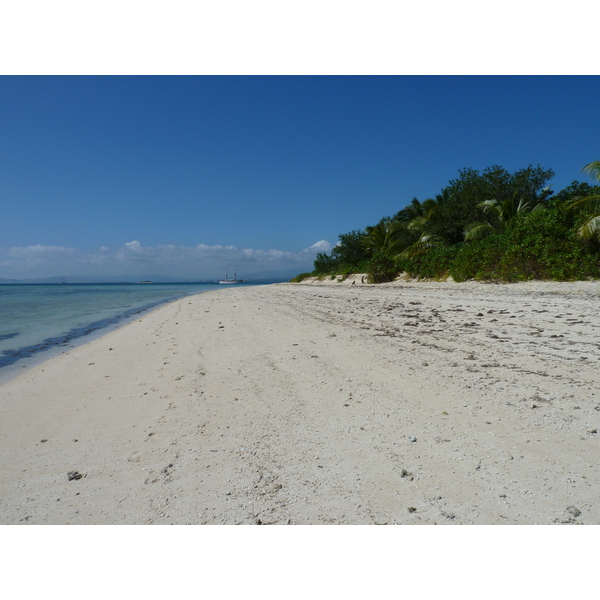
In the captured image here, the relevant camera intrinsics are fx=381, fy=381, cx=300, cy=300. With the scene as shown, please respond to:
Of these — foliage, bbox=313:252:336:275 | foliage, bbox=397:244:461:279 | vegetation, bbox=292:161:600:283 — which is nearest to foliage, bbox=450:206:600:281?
vegetation, bbox=292:161:600:283

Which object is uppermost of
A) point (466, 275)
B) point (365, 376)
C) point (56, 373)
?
point (466, 275)

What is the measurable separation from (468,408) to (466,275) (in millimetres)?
17502

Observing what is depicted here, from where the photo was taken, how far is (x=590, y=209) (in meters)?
14.8

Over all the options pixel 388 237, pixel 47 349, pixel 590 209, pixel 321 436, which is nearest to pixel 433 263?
pixel 590 209

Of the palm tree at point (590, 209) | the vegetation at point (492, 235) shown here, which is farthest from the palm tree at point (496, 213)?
the palm tree at point (590, 209)

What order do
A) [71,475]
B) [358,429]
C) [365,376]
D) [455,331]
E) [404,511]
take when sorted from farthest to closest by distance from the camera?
[455,331], [365,376], [358,429], [71,475], [404,511]

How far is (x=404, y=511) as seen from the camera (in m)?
2.08

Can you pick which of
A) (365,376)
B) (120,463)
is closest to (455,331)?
(365,376)

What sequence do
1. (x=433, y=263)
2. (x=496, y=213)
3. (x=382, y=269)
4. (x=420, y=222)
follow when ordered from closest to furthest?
(x=433, y=263), (x=496, y=213), (x=382, y=269), (x=420, y=222)

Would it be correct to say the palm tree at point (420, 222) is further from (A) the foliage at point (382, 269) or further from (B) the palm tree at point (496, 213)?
(B) the palm tree at point (496, 213)

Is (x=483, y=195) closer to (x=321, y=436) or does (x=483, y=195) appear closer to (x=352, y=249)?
(x=352, y=249)

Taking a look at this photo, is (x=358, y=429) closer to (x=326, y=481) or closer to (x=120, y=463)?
(x=326, y=481)

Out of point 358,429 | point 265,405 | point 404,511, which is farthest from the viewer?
point 265,405

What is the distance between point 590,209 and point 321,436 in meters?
16.9
